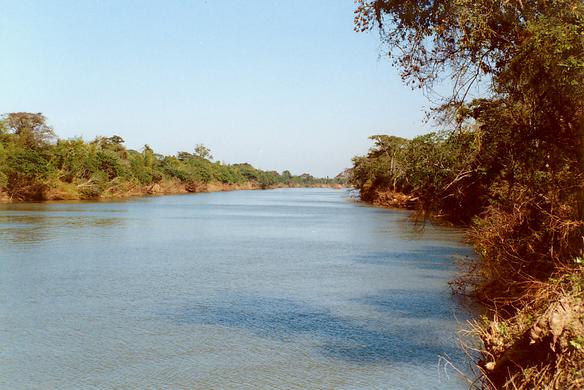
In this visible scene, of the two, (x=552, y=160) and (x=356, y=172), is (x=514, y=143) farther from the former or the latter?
(x=356, y=172)

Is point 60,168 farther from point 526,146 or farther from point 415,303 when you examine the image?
point 526,146

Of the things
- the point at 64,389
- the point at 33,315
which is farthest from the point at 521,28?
the point at 33,315

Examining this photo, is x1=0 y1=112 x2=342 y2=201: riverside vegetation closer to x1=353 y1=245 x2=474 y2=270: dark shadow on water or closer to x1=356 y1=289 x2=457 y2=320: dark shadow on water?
x1=353 y1=245 x2=474 y2=270: dark shadow on water

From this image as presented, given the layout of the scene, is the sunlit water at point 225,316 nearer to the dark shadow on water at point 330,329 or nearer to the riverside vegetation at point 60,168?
the dark shadow on water at point 330,329

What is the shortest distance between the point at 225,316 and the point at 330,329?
8.44 ft

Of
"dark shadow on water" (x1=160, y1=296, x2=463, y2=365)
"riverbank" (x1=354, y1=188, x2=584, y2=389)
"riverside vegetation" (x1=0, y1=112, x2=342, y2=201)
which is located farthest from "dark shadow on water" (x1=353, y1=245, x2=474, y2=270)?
"riverside vegetation" (x1=0, y1=112, x2=342, y2=201)

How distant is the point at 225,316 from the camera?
13.3m

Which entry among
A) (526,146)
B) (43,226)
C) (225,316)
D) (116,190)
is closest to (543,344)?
(526,146)

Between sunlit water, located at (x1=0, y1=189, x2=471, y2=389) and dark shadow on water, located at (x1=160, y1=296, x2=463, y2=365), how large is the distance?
4 cm

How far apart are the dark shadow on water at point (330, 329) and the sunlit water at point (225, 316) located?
0.04 m

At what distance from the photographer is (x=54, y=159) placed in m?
69.9

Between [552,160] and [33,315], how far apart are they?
36.9ft

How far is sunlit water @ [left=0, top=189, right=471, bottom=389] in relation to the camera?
9.44m

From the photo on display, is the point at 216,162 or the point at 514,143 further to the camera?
the point at 216,162
